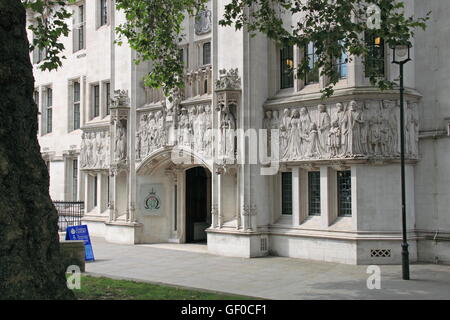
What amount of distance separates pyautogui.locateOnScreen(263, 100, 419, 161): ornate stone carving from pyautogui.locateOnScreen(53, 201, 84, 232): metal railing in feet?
50.9

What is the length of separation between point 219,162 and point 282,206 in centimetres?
274

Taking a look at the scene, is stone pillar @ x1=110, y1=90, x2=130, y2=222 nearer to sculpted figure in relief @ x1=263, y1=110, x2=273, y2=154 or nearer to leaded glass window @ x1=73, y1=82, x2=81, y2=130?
sculpted figure in relief @ x1=263, y1=110, x2=273, y2=154

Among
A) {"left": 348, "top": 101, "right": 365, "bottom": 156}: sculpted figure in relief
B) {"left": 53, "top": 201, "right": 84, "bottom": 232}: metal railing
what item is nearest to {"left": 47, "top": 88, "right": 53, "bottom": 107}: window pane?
{"left": 53, "top": 201, "right": 84, "bottom": 232}: metal railing

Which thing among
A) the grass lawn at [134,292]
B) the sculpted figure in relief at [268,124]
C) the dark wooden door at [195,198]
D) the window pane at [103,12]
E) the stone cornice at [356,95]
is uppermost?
the window pane at [103,12]

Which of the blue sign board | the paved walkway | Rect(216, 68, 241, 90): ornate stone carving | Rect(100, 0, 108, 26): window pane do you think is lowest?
the paved walkway

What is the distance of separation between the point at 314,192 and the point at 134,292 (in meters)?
9.03

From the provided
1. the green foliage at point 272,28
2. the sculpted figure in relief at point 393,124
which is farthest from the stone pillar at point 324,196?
the green foliage at point 272,28

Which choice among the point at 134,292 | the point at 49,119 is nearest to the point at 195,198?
the point at 134,292

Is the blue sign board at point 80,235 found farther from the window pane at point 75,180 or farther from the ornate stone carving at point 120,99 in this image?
the window pane at point 75,180

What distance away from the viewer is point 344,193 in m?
17.7

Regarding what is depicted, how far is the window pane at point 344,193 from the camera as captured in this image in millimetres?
17531

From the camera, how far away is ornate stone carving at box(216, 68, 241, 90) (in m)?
18.9

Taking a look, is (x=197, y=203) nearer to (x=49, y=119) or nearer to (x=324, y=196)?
(x=324, y=196)

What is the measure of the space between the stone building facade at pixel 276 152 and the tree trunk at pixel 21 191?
780cm
